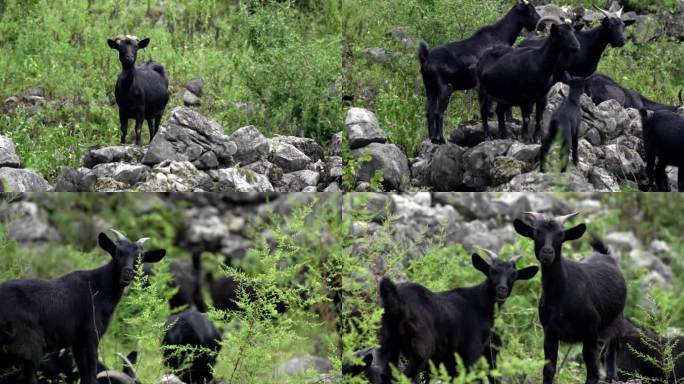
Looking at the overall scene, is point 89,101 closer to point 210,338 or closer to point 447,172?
point 447,172

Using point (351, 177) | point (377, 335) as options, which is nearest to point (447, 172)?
point (351, 177)

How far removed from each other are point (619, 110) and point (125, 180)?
7192 mm

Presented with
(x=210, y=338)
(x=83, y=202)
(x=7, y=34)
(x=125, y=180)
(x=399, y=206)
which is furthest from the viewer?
(x=7, y=34)

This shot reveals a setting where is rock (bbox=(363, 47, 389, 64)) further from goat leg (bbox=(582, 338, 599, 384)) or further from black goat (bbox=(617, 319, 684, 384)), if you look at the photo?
goat leg (bbox=(582, 338, 599, 384))

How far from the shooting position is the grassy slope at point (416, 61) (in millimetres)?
17922

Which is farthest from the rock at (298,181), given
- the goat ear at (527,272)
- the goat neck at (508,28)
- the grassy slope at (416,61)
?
the goat ear at (527,272)

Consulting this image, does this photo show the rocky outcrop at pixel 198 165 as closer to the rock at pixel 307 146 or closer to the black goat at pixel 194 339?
the rock at pixel 307 146

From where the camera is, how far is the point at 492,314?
28.6ft

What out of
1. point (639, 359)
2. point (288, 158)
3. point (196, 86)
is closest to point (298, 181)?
point (288, 158)

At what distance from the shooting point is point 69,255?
45.1ft

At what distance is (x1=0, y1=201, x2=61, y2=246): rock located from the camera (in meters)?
15.0

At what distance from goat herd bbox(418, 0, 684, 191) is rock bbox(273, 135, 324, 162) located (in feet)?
5.87

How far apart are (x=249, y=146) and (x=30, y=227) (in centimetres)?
329

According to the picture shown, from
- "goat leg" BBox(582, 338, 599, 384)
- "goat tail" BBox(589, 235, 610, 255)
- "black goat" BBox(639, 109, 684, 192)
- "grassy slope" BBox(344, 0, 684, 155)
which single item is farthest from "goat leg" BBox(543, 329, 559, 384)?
"grassy slope" BBox(344, 0, 684, 155)
